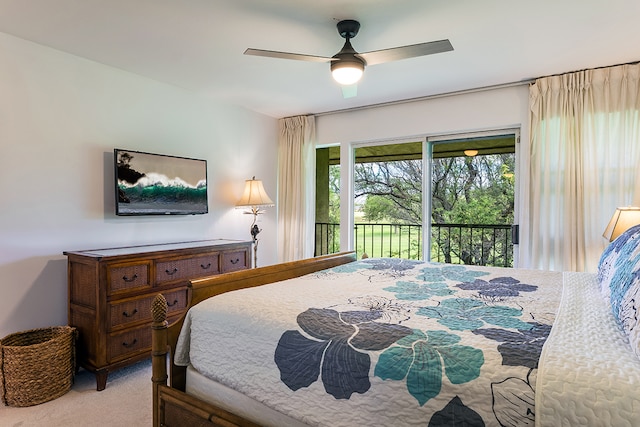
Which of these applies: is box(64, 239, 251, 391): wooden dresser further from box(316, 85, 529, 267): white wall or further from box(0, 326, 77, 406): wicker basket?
box(316, 85, 529, 267): white wall

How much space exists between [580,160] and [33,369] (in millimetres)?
4439

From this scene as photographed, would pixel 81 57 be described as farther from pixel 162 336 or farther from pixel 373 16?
pixel 162 336

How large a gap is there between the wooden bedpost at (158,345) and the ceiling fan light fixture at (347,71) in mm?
1711

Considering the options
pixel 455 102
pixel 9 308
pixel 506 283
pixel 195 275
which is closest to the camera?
pixel 506 283

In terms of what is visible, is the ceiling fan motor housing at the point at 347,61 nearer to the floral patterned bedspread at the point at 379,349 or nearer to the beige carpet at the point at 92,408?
the floral patterned bedspread at the point at 379,349

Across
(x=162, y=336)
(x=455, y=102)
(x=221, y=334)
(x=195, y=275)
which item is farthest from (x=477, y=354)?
(x=455, y=102)

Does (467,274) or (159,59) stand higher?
(159,59)

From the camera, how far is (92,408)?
2.28 metres

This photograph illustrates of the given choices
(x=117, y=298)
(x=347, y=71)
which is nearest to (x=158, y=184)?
(x=117, y=298)

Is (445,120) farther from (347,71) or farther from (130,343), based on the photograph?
(130,343)

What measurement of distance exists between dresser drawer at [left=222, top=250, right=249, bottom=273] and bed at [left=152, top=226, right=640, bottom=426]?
1.55 meters

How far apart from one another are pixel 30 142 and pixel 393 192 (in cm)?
354

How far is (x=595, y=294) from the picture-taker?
1.70 m

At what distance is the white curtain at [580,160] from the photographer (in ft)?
A: 10.1
